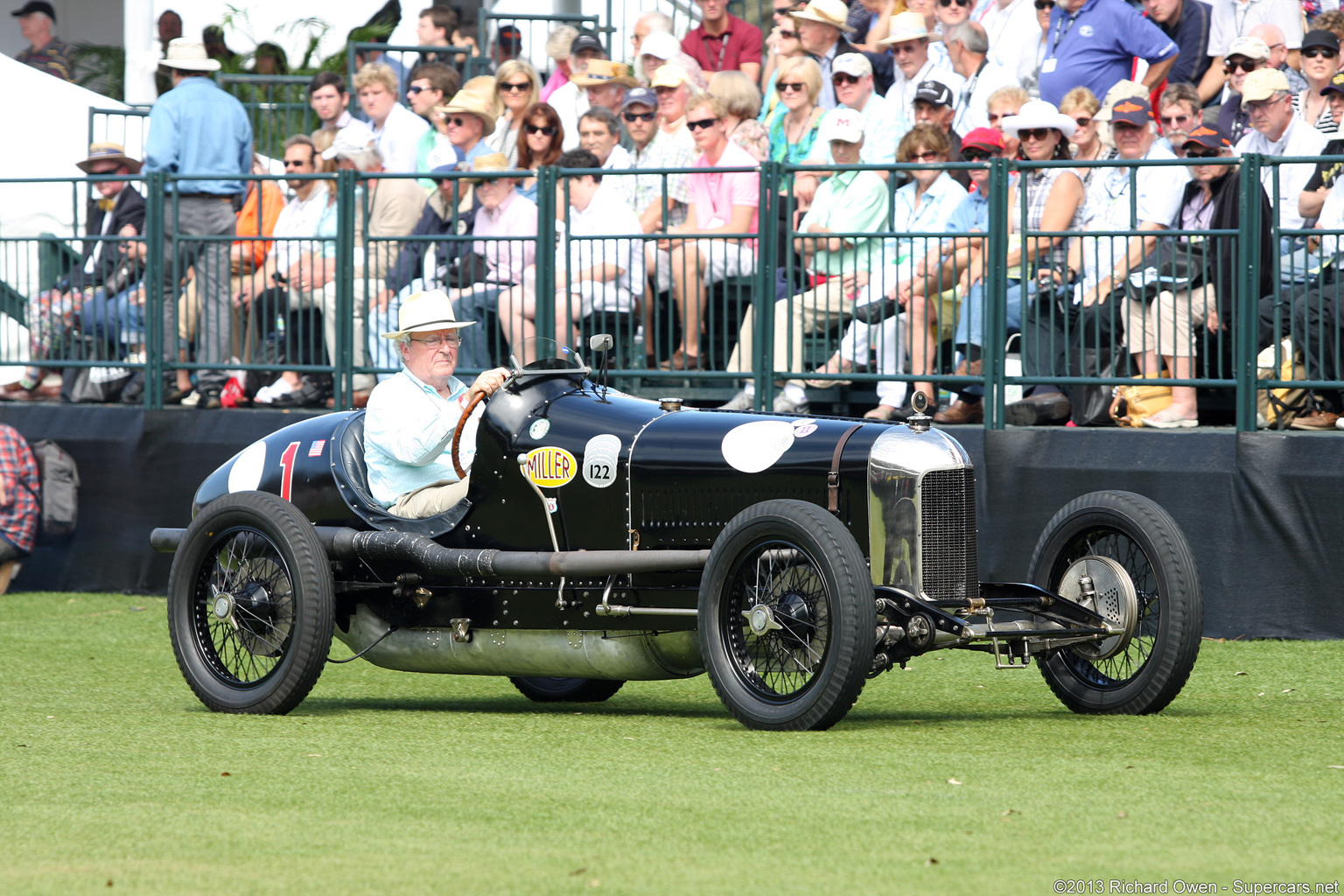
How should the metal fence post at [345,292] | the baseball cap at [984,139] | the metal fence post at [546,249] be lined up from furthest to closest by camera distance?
the metal fence post at [345,292]
the metal fence post at [546,249]
the baseball cap at [984,139]

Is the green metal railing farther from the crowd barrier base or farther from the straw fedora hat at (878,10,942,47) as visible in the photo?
the straw fedora hat at (878,10,942,47)

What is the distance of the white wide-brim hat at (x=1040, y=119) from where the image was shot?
34.2 feet

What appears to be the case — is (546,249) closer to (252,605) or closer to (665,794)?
(252,605)

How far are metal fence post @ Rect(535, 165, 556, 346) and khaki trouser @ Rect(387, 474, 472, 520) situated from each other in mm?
3620

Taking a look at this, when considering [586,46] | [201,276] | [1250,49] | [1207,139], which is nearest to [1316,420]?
[1207,139]

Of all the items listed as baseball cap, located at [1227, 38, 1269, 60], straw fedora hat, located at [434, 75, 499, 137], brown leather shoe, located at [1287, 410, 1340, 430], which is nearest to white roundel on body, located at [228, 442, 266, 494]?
brown leather shoe, located at [1287, 410, 1340, 430]

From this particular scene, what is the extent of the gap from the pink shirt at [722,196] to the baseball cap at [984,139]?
4.07 feet

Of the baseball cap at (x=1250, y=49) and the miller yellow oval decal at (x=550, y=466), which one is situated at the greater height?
the baseball cap at (x=1250, y=49)

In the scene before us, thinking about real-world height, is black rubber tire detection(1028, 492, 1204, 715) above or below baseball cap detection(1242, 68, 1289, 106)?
below

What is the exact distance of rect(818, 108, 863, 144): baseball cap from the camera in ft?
36.9

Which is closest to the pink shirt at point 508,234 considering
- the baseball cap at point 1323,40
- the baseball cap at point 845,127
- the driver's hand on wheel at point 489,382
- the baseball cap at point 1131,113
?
the baseball cap at point 845,127

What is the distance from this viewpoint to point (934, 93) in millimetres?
11555

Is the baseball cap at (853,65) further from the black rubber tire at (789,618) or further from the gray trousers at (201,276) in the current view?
the black rubber tire at (789,618)

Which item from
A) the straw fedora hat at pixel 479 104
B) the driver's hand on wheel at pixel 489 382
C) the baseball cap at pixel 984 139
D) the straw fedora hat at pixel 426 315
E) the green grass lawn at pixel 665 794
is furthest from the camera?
the straw fedora hat at pixel 479 104
